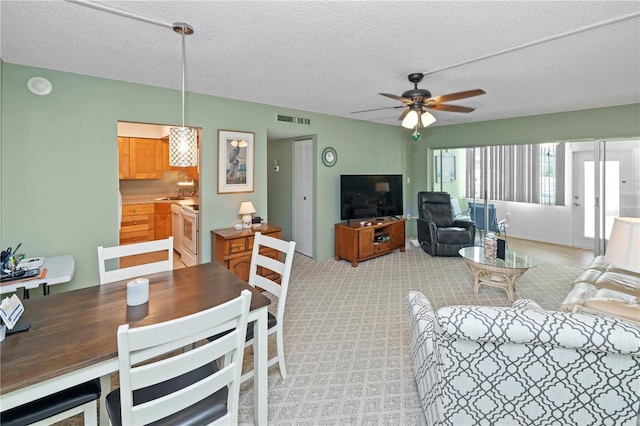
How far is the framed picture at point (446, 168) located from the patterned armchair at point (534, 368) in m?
5.85

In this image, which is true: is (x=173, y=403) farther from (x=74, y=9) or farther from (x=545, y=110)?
(x=545, y=110)

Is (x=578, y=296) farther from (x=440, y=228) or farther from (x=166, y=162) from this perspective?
(x=166, y=162)

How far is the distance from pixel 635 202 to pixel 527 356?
551 centimetres

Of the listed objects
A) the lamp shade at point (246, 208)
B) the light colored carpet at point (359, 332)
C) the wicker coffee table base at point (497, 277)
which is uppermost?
the lamp shade at point (246, 208)

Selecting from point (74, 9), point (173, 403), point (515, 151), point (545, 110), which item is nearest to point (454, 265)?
point (545, 110)

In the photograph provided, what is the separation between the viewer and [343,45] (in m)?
2.45

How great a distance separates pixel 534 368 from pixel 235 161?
3.77 meters

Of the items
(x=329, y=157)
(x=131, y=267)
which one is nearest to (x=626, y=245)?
(x=131, y=267)

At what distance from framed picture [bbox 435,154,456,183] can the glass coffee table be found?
3087 mm

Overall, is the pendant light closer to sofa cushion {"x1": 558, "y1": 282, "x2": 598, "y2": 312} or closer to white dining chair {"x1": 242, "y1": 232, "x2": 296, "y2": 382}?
white dining chair {"x1": 242, "y1": 232, "x2": 296, "y2": 382}

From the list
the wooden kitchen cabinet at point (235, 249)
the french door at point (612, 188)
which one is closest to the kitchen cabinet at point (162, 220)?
the wooden kitchen cabinet at point (235, 249)

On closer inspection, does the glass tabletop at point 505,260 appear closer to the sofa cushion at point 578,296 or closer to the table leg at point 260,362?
the sofa cushion at point 578,296

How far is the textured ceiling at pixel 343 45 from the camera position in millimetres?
1948

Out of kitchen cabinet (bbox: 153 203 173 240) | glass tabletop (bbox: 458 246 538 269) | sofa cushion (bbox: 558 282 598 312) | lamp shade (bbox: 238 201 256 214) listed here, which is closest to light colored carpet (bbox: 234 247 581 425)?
glass tabletop (bbox: 458 246 538 269)
